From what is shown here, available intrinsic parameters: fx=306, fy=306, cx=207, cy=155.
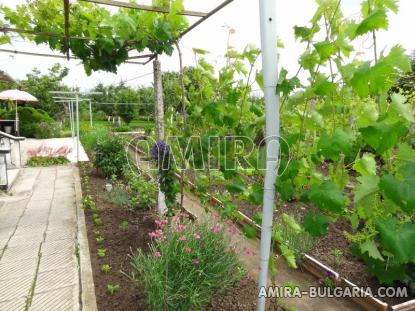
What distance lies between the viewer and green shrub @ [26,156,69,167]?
846 centimetres

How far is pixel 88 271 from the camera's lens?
283 cm

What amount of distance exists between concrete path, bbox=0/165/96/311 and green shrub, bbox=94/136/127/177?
2.50 feet

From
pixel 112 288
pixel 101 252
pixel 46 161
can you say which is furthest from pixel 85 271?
pixel 46 161

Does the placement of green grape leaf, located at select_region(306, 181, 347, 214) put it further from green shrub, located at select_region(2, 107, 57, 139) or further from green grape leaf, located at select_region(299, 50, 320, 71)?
green shrub, located at select_region(2, 107, 57, 139)

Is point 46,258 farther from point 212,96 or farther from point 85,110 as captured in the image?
point 85,110

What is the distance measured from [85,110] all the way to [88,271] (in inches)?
1005

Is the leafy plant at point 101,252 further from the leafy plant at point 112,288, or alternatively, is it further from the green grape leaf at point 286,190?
the green grape leaf at point 286,190

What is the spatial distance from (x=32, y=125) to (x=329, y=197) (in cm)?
1596

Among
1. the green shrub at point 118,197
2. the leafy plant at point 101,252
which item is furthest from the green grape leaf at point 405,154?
the green shrub at point 118,197

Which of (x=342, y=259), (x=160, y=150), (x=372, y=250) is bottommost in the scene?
(x=342, y=259)

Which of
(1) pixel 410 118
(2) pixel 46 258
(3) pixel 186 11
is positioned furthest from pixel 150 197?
(1) pixel 410 118

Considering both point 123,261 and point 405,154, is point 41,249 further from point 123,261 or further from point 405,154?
point 405,154

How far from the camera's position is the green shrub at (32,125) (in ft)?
47.5

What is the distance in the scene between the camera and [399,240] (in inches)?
45.9
